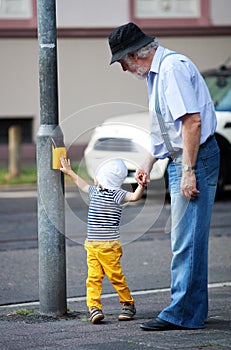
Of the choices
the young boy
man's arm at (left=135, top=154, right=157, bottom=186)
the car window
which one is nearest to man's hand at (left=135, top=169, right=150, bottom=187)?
man's arm at (left=135, top=154, right=157, bottom=186)

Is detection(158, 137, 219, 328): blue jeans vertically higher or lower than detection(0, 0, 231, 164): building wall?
higher

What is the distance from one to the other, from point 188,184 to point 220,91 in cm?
894

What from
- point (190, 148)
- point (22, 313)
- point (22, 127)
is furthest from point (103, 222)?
point (22, 127)

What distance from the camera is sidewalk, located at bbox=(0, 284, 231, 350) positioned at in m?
5.84

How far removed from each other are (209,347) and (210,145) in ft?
4.16

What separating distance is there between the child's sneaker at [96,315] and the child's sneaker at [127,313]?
0.52ft

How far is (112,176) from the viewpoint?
6.45 metres

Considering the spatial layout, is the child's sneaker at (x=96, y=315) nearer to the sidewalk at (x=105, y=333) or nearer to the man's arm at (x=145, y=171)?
the sidewalk at (x=105, y=333)

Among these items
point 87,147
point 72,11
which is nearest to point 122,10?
point 72,11

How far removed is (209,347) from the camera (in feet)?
18.7

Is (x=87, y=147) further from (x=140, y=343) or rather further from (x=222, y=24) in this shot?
(x=222, y=24)

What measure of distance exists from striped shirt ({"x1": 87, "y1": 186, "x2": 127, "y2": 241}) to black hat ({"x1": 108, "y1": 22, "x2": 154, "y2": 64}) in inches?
35.0

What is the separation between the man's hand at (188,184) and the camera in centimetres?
605

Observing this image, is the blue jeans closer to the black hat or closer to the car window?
the black hat
